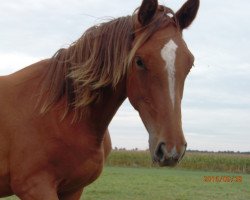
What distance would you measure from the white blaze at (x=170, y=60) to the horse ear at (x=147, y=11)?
325 mm

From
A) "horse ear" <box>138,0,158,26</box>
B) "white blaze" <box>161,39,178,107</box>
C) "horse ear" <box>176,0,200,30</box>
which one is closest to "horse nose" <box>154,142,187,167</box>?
"white blaze" <box>161,39,178,107</box>

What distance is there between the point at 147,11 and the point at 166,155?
113 cm

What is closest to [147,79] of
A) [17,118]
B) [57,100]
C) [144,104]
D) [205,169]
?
[144,104]

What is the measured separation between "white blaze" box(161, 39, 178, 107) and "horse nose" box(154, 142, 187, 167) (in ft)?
1.06

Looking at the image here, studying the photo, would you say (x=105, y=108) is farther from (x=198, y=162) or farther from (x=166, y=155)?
(x=198, y=162)

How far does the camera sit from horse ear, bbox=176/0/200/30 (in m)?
3.47

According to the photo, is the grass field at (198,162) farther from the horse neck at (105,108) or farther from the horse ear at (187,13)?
the horse ear at (187,13)

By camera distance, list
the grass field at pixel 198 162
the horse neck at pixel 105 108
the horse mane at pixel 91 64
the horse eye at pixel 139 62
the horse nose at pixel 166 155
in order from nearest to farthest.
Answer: the horse nose at pixel 166 155, the horse eye at pixel 139 62, the horse mane at pixel 91 64, the horse neck at pixel 105 108, the grass field at pixel 198 162

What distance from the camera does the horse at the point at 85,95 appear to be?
120 inches

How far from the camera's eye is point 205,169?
1748 inches

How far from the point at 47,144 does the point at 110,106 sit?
62 cm

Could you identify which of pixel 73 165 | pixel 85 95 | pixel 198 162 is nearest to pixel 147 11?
pixel 85 95

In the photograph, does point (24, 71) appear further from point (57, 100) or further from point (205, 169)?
point (205, 169)

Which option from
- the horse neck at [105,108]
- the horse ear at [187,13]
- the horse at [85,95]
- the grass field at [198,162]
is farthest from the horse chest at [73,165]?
the grass field at [198,162]
